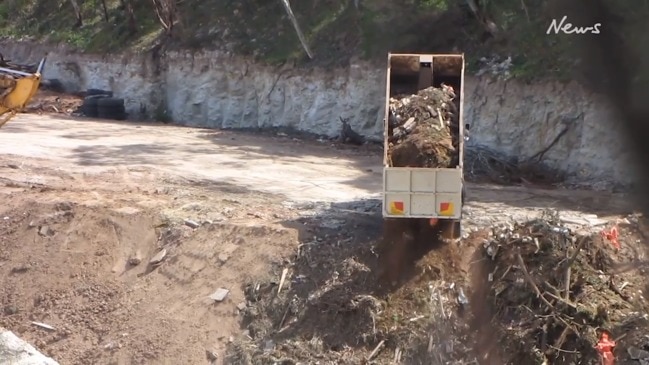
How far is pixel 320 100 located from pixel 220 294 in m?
11.4

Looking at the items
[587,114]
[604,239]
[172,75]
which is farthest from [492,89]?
[172,75]

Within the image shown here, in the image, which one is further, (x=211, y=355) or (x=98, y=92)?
(x=98, y=92)

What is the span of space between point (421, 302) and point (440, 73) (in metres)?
3.45

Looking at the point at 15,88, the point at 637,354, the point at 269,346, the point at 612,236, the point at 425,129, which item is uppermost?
the point at 15,88

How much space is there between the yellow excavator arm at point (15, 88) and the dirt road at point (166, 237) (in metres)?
1.32

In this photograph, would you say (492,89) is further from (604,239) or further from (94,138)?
(94,138)

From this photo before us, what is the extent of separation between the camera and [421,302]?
445 inches

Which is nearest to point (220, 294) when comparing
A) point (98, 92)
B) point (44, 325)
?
point (44, 325)

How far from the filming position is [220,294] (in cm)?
1227

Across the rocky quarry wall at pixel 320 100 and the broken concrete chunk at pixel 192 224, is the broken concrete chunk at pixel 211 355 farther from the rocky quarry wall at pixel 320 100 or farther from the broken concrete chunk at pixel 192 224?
the rocky quarry wall at pixel 320 100

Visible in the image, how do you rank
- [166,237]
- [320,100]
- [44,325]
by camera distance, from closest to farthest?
1. [44,325]
2. [166,237]
3. [320,100]

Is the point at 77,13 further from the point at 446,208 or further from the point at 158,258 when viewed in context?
the point at 446,208

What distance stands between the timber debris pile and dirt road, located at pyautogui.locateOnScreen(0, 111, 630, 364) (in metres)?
1.30

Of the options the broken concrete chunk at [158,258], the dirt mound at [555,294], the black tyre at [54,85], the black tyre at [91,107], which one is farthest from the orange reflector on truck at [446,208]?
the black tyre at [54,85]
